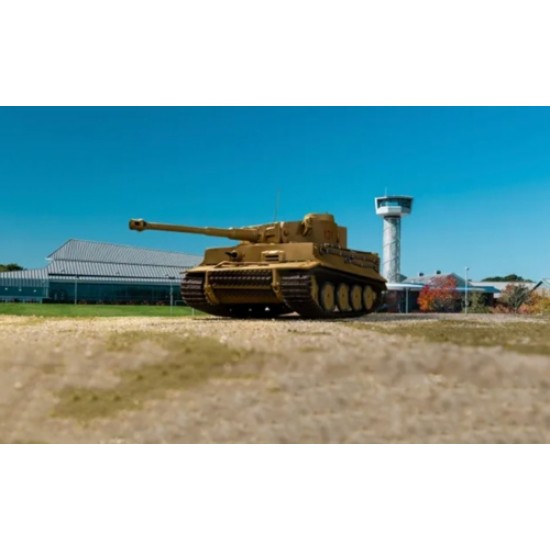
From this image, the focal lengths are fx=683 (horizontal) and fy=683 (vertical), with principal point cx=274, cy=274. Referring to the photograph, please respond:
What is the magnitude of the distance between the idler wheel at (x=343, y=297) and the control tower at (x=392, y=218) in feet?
118

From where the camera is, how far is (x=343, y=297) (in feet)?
52.6

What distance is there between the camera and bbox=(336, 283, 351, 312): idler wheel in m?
15.8

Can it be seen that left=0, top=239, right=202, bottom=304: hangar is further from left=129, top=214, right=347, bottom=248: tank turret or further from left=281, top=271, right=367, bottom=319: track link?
left=281, top=271, right=367, bottom=319: track link

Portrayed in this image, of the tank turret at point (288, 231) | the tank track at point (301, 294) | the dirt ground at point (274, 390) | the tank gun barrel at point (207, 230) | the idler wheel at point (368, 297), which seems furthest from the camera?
the idler wheel at point (368, 297)

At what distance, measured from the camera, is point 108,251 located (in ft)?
91.0

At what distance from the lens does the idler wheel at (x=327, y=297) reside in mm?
14927

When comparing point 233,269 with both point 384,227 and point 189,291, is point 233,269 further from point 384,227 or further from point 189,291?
point 384,227

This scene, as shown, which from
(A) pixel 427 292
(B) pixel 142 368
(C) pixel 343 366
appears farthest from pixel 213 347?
(A) pixel 427 292

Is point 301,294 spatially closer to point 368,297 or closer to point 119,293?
point 368,297

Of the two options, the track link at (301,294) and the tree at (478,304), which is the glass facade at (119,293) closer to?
the tree at (478,304)

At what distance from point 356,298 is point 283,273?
307 centimetres

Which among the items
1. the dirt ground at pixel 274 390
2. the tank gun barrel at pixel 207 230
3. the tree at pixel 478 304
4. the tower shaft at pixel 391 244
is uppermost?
the tower shaft at pixel 391 244

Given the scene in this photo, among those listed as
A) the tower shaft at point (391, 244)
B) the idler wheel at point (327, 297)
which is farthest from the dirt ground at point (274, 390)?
the tower shaft at point (391, 244)

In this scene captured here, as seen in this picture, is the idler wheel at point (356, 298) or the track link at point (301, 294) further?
the idler wheel at point (356, 298)
